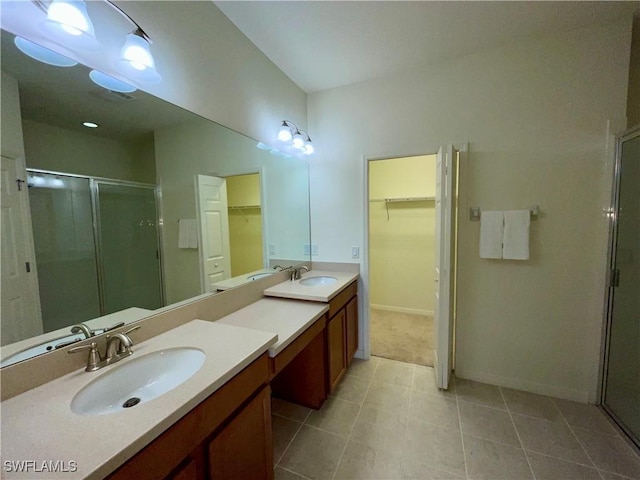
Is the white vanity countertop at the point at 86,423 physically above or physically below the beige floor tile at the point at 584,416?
above

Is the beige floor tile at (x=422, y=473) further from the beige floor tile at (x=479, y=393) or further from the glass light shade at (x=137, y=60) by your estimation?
the glass light shade at (x=137, y=60)

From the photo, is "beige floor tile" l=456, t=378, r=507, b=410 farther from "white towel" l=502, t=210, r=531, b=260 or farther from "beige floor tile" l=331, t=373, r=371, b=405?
"white towel" l=502, t=210, r=531, b=260

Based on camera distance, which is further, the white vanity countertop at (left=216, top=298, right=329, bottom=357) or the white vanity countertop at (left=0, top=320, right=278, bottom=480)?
the white vanity countertop at (left=216, top=298, right=329, bottom=357)

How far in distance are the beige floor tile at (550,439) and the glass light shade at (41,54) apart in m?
2.99

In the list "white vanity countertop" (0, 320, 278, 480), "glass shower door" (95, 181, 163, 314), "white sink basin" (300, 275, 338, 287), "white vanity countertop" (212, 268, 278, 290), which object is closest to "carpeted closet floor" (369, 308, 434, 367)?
"white sink basin" (300, 275, 338, 287)

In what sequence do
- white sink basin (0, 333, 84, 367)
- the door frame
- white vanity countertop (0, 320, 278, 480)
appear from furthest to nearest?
1. the door frame
2. white sink basin (0, 333, 84, 367)
3. white vanity countertop (0, 320, 278, 480)

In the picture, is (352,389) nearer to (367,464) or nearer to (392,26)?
(367,464)

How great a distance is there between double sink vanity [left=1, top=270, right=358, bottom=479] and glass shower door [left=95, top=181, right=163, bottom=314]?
0.15 meters

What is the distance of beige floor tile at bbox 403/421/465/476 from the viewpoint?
146 cm

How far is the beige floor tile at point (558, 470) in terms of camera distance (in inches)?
54.1

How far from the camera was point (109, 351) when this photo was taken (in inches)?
39.4

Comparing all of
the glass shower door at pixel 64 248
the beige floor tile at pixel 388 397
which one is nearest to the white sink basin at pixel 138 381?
the glass shower door at pixel 64 248

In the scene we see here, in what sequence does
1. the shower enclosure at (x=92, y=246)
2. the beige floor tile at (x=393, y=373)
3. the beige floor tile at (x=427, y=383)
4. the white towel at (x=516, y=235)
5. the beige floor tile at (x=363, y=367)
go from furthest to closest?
1. the beige floor tile at (x=363, y=367)
2. the beige floor tile at (x=393, y=373)
3. the beige floor tile at (x=427, y=383)
4. the white towel at (x=516, y=235)
5. the shower enclosure at (x=92, y=246)

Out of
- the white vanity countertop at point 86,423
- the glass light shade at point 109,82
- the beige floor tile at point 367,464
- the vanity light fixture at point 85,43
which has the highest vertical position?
the vanity light fixture at point 85,43
